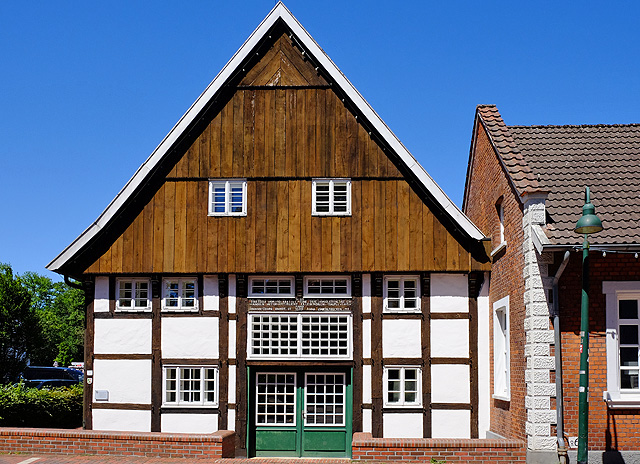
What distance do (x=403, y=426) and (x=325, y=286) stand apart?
3.72 m

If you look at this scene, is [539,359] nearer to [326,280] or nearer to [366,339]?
[366,339]

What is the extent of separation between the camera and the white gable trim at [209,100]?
18.4 meters

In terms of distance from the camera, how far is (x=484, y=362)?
18266 mm

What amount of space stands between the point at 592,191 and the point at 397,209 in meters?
4.62

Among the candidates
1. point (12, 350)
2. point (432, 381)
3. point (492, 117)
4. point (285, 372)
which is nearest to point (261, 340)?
point (285, 372)

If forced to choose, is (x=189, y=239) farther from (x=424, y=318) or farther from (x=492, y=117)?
(x=492, y=117)

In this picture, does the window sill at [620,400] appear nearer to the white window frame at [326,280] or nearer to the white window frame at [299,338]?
the white window frame at [299,338]

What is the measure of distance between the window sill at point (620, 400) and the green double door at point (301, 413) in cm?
620

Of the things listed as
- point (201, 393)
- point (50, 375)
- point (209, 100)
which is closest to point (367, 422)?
point (201, 393)

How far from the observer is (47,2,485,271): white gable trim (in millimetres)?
18359

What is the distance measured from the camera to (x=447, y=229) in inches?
722

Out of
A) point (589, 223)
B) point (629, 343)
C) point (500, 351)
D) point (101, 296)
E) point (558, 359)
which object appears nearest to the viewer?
point (589, 223)

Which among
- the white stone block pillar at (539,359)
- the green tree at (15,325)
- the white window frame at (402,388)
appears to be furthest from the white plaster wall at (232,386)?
the green tree at (15,325)

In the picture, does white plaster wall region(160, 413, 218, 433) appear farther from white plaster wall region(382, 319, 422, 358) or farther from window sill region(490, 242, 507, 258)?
window sill region(490, 242, 507, 258)
